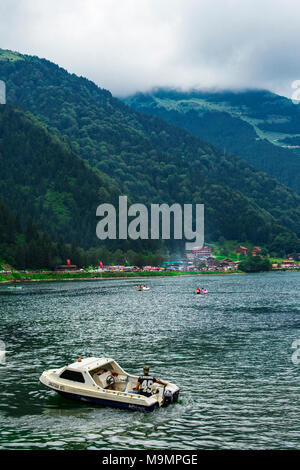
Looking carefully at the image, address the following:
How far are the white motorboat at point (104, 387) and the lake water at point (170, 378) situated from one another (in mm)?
927

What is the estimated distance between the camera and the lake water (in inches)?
1458

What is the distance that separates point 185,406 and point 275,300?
112987 mm

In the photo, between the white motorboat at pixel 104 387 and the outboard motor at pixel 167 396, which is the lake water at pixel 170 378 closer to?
the outboard motor at pixel 167 396

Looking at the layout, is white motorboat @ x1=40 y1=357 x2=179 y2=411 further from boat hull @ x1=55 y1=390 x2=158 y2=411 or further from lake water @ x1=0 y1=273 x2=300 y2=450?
lake water @ x1=0 y1=273 x2=300 y2=450

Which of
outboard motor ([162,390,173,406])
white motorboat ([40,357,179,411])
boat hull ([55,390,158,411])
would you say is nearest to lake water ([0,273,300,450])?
boat hull ([55,390,158,411])

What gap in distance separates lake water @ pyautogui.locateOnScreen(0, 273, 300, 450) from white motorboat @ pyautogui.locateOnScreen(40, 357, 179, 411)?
927 mm

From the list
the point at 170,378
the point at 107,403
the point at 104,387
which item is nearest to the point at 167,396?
the point at 107,403

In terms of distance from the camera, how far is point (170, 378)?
53.8 m

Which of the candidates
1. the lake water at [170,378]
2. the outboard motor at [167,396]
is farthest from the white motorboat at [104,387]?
the lake water at [170,378]

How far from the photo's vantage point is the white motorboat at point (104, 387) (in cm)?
4259

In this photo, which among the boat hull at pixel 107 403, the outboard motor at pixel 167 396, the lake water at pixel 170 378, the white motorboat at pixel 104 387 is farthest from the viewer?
the outboard motor at pixel 167 396

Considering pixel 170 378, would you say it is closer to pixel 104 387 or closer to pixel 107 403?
pixel 104 387
